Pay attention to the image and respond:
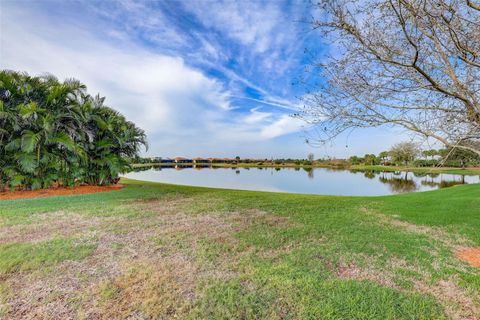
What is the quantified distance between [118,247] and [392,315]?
3.88 m

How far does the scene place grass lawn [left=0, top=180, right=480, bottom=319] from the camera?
7.47ft

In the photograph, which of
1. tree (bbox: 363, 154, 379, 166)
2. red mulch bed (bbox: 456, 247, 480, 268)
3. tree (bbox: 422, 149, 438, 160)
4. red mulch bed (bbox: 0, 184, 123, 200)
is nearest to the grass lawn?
red mulch bed (bbox: 456, 247, 480, 268)

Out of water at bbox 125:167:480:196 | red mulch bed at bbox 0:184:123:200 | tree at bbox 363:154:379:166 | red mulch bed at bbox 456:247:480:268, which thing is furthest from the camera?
tree at bbox 363:154:379:166

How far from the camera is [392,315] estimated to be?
2174 millimetres

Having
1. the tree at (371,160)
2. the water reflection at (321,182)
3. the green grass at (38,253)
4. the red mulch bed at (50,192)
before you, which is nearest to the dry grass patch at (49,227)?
the green grass at (38,253)

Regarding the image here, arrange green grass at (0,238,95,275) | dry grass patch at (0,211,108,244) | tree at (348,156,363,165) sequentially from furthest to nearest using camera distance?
tree at (348,156,363,165) < dry grass patch at (0,211,108,244) < green grass at (0,238,95,275)

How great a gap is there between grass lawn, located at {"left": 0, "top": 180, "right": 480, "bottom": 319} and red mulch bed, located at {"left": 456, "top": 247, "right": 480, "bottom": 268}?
0.12 m

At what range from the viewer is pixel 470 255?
3.80 m

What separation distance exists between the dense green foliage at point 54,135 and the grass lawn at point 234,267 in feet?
12.5

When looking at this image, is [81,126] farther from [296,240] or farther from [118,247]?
[296,240]

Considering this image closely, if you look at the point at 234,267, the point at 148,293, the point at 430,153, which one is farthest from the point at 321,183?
the point at 148,293

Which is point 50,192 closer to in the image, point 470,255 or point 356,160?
point 470,255

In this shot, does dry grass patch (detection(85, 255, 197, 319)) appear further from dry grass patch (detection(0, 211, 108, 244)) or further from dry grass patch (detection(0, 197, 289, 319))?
dry grass patch (detection(0, 211, 108, 244))

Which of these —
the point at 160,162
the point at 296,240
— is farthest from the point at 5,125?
the point at 160,162
